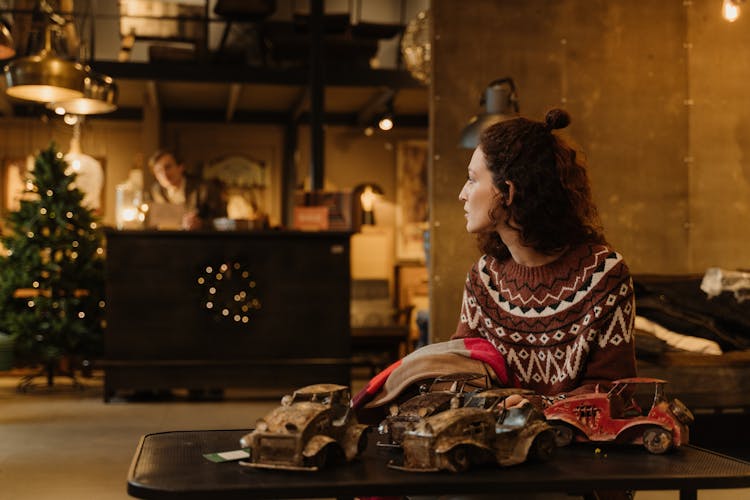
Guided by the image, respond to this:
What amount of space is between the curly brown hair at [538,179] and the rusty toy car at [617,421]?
418 millimetres

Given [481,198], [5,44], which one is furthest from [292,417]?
[5,44]

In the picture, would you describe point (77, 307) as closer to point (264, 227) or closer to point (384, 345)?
point (264, 227)

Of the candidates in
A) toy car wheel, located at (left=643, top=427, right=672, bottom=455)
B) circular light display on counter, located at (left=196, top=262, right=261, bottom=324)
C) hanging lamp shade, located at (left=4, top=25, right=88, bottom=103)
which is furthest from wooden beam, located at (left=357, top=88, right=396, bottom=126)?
toy car wheel, located at (left=643, top=427, right=672, bottom=455)

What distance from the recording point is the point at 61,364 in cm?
980

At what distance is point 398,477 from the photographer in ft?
4.67

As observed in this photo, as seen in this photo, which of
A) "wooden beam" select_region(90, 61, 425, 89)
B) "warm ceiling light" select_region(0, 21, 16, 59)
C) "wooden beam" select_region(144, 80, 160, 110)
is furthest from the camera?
"wooden beam" select_region(144, 80, 160, 110)

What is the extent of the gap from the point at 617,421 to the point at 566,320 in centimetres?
33

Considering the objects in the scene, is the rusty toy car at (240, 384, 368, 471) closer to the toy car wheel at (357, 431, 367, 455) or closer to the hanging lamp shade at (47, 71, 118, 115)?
the toy car wheel at (357, 431, 367, 455)

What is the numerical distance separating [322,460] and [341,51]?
9.76 m

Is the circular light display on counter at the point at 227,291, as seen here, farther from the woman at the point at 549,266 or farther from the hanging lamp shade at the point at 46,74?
the woman at the point at 549,266

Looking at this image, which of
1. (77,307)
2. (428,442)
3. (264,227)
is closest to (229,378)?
(264,227)

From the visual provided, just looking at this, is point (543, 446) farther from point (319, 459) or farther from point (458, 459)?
point (319, 459)

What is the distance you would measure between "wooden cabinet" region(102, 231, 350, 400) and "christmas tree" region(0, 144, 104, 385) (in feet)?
3.88

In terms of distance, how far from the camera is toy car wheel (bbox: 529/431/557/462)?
1552 millimetres
